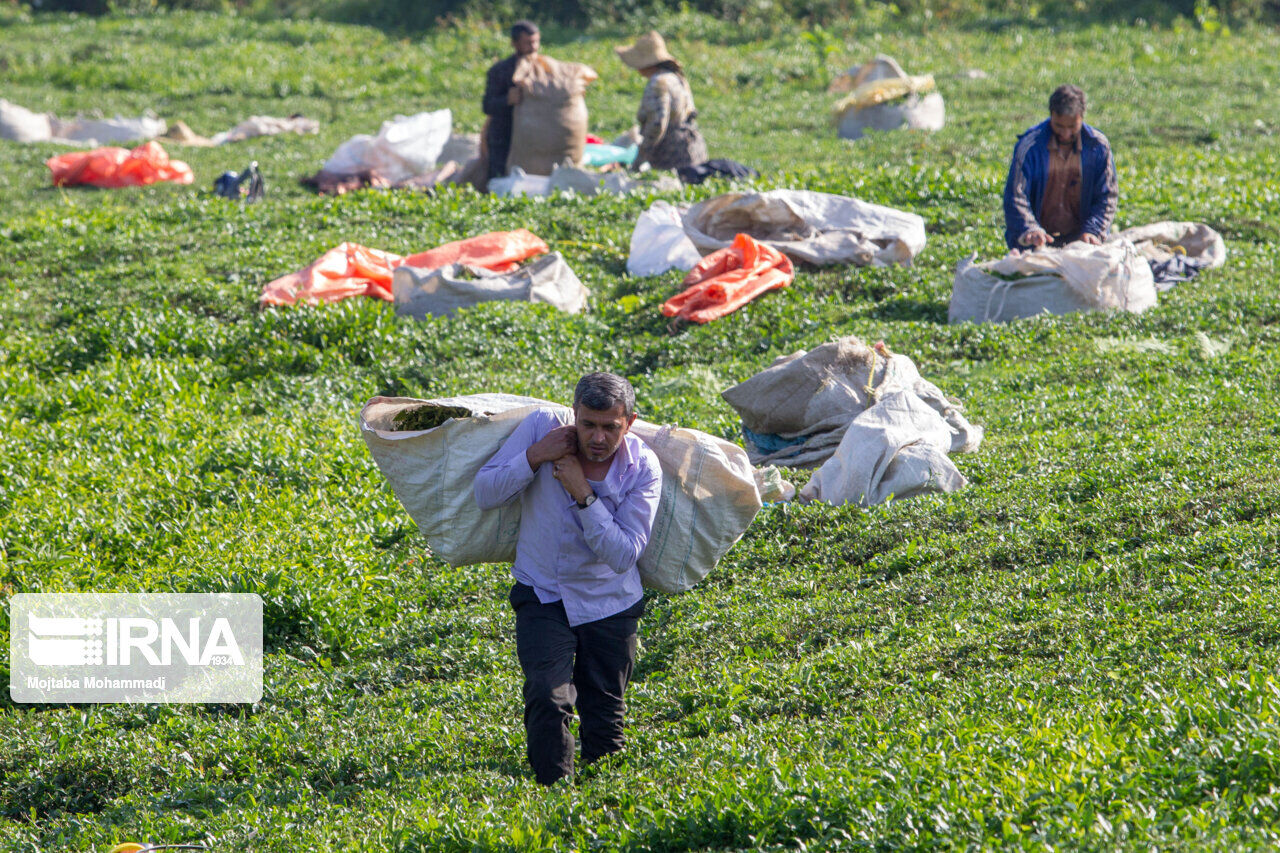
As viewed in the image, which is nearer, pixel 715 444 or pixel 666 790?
pixel 666 790

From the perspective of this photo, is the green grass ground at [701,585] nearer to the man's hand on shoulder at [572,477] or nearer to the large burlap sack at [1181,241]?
the large burlap sack at [1181,241]

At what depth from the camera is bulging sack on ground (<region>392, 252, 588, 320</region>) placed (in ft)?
35.3

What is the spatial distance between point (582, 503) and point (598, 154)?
40.4 ft

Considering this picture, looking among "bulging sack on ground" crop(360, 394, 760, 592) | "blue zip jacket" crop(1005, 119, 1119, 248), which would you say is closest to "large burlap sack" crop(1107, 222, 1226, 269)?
"blue zip jacket" crop(1005, 119, 1119, 248)

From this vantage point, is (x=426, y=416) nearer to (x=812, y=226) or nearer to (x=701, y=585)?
(x=701, y=585)

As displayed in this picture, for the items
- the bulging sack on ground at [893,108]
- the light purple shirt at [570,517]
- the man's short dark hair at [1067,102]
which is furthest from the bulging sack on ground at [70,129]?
the light purple shirt at [570,517]

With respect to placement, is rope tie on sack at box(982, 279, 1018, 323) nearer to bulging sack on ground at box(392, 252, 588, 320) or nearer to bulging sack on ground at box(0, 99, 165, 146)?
bulging sack on ground at box(392, 252, 588, 320)

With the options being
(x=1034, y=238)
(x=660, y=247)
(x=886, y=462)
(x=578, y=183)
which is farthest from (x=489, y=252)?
(x=886, y=462)

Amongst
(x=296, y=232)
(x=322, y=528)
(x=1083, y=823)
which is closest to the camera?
(x=1083, y=823)

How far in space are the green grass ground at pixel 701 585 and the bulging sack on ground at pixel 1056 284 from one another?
0.26 meters

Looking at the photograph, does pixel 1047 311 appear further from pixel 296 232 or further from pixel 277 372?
pixel 296 232

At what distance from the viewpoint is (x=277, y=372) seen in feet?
32.8

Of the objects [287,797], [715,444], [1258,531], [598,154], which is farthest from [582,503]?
[598,154]

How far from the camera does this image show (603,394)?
4.33 metres
